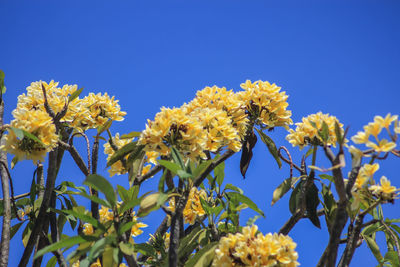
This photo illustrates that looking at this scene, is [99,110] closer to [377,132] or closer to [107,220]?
[107,220]

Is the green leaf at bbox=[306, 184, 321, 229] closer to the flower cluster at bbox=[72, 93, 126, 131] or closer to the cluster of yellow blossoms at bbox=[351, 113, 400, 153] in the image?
the cluster of yellow blossoms at bbox=[351, 113, 400, 153]

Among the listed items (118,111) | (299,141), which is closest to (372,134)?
(299,141)

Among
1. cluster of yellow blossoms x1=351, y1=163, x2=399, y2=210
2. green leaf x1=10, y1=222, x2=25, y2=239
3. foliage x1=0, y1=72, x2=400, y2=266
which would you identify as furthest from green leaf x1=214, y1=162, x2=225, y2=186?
green leaf x1=10, y1=222, x2=25, y2=239

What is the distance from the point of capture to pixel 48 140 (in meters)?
1.40

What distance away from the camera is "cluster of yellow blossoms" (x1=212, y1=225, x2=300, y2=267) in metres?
1.22

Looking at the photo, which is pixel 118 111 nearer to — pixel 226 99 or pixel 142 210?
pixel 226 99

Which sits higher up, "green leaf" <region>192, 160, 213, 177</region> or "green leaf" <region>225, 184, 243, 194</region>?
"green leaf" <region>225, 184, 243, 194</region>

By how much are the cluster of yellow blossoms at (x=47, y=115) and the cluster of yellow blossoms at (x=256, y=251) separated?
26.2 inches

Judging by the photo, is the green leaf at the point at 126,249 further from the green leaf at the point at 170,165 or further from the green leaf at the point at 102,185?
the green leaf at the point at 170,165

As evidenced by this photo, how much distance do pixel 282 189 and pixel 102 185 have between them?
0.67m

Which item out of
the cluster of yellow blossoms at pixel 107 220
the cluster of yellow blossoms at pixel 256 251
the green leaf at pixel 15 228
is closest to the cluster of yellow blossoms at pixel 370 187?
the cluster of yellow blossoms at pixel 256 251

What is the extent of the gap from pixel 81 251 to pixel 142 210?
22 cm

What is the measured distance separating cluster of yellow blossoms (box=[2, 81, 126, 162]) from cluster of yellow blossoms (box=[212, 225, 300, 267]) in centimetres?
66

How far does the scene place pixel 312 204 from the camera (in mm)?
1524
